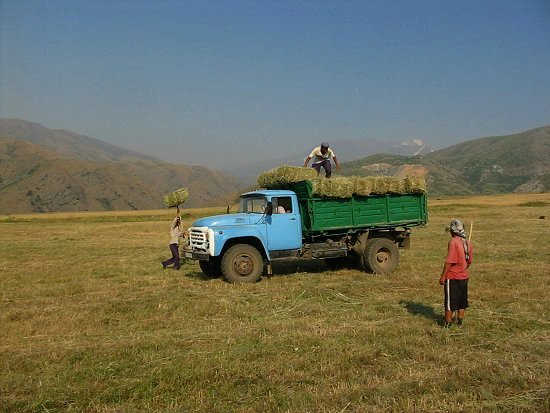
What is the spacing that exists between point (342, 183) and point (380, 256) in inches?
97.1

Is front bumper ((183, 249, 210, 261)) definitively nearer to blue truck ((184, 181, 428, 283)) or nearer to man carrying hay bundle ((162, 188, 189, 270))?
blue truck ((184, 181, 428, 283))

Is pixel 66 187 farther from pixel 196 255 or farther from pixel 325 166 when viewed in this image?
pixel 196 255

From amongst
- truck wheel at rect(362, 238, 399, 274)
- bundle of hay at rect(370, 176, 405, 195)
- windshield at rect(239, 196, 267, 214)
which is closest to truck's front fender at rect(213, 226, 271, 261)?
windshield at rect(239, 196, 267, 214)

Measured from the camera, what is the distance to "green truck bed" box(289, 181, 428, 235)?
40.7 feet

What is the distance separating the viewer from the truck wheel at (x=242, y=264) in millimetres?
11416

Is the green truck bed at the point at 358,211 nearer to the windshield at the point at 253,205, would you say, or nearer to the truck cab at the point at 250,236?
the truck cab at the point at 250,236

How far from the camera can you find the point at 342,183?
12.5m

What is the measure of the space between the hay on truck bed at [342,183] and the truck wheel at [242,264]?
2299mm

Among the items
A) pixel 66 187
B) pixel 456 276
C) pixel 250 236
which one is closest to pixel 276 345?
pixel 456 276

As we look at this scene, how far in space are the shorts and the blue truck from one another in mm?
5322

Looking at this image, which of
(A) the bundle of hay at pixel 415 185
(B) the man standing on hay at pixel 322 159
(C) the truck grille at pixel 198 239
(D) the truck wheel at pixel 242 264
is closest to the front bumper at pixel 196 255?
(C) the truck grille at pixel 198 239

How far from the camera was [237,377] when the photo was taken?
5418 mm

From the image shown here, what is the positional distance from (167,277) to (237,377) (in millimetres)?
7899

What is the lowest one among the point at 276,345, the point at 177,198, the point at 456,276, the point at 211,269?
the point at 276,345
